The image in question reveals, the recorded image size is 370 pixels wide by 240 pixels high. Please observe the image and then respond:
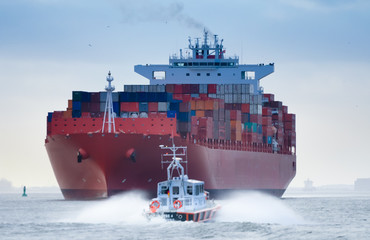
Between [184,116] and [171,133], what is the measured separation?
5.35 metres

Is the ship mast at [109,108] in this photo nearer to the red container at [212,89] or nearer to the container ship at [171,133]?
the container ship at [171,133]

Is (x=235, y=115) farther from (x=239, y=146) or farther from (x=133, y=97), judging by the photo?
(x=133, y=97)

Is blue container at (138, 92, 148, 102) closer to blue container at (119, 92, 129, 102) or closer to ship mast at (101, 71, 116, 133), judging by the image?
blue container at (119, 92, 129, 102)

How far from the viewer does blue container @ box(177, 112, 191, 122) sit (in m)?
80.8

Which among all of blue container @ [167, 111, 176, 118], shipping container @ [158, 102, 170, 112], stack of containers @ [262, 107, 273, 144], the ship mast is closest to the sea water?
the ship mast

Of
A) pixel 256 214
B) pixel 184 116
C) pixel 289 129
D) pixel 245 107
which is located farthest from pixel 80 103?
pixel 289 129

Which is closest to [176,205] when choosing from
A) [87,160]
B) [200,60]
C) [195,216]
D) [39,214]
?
[195,216]

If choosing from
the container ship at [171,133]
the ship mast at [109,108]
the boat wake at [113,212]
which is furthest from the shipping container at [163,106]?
the boat wake at [113,212]

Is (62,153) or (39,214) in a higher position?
(62,153)

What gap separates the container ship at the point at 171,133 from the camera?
74375 millimetres

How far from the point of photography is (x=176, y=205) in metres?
50.7

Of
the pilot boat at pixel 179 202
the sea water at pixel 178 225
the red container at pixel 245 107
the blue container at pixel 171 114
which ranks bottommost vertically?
the sea water at pixel 178 225

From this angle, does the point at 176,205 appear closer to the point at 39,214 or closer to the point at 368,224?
the point at 368,224

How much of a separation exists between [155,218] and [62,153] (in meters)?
28.1
